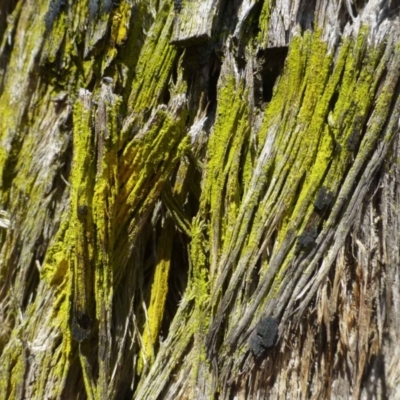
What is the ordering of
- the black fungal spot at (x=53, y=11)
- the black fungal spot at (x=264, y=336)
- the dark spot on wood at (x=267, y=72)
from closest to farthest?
the black fungal spot at (x=264, y=336) < the dark spot on wood at (x=267, y=72) < the black fungal spot at (x=53, y=11)

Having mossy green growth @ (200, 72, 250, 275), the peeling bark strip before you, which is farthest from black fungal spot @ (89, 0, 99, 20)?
mossy green growth @ (200, 72, 250, 275)

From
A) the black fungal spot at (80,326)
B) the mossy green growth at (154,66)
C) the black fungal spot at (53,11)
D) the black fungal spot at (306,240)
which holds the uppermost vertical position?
the black fungal spot at (53,11)

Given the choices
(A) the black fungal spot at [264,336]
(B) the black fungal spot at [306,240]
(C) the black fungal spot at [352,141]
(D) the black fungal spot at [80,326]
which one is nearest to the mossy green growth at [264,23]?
(C) the black fungal spot at [352,141]

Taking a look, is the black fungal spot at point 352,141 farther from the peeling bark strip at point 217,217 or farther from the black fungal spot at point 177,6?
the black fungal spot at point 177,6

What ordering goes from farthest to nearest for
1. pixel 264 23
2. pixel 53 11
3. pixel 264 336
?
pixel 53 11 < pixel 264 23 < pixel 264 336

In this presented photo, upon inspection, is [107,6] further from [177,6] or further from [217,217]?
[217,217]

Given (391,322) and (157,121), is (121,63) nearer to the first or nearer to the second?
(157,121)

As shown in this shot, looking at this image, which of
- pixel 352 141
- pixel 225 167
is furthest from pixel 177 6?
pixel 352 141
